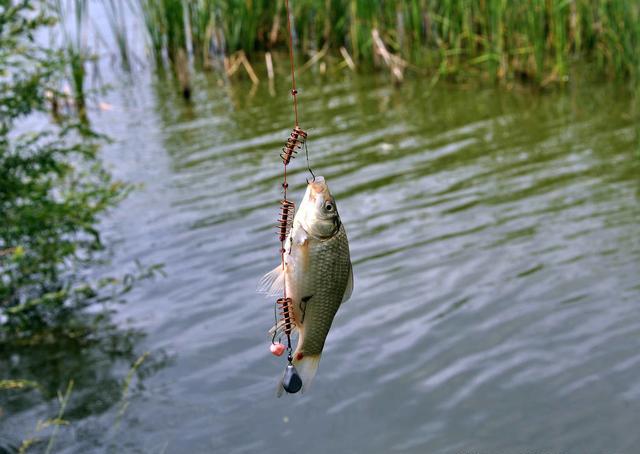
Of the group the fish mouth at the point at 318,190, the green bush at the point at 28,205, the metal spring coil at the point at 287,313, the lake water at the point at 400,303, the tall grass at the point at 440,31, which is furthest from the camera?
the tall grass at the point at 440,31

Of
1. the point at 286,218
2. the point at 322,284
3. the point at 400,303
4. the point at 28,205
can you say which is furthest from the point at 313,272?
the point at 400,303

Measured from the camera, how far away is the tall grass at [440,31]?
1146 cm

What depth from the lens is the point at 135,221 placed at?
866cm

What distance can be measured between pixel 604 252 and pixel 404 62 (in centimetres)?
683

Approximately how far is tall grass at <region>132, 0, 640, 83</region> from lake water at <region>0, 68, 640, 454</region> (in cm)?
102

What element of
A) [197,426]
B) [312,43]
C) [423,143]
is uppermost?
[312,43]

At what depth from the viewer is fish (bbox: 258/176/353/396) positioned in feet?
6.94

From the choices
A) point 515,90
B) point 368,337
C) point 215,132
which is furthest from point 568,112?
point 368,337

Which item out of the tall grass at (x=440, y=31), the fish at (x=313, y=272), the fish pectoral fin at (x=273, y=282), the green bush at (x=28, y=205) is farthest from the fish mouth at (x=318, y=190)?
the tall grass at (x=440, y=31)

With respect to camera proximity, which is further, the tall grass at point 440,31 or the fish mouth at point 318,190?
the tall grass at point 440,31

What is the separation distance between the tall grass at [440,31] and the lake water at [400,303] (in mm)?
1021

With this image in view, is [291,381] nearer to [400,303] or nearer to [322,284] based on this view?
[322,284]

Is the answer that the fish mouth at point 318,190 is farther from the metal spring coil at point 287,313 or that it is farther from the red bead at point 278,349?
the red bead at point 278,349

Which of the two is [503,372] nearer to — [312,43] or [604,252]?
[604,252]
